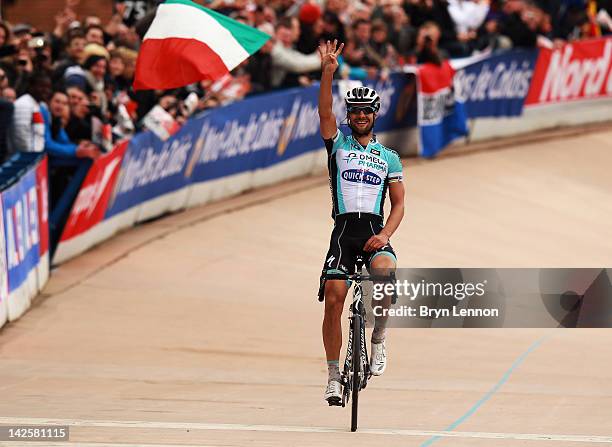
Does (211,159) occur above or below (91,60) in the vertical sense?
below

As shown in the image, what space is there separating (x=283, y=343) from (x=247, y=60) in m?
7.21

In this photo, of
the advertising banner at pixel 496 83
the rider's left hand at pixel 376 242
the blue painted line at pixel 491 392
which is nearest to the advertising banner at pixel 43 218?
the blue painted line at pixel 491 392

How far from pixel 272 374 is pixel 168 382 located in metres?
0.91

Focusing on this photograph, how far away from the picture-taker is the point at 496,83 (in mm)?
24547

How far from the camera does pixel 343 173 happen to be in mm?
9461

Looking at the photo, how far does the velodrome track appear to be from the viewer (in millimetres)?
9453

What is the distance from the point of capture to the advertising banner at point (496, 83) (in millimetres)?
23750

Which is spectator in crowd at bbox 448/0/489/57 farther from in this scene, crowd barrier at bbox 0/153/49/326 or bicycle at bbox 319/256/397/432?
bicycle at bbox 319/256/397/432

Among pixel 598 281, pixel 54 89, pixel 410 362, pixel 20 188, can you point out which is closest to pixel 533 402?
pixel 410 362

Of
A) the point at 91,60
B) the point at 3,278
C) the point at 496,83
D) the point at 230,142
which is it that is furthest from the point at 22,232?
the point at 496,83

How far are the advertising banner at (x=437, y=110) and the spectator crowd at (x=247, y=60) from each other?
28cm

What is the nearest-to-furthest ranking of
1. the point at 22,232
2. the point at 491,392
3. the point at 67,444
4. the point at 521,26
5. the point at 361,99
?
the point at 67,444 < the point at 361,99 < the point at 491,392 < the point at 22,232 < the point at 521,26

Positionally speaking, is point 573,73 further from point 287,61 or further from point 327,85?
point 327,85

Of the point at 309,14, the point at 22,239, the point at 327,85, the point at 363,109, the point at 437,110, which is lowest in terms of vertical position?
the point at 437,110
